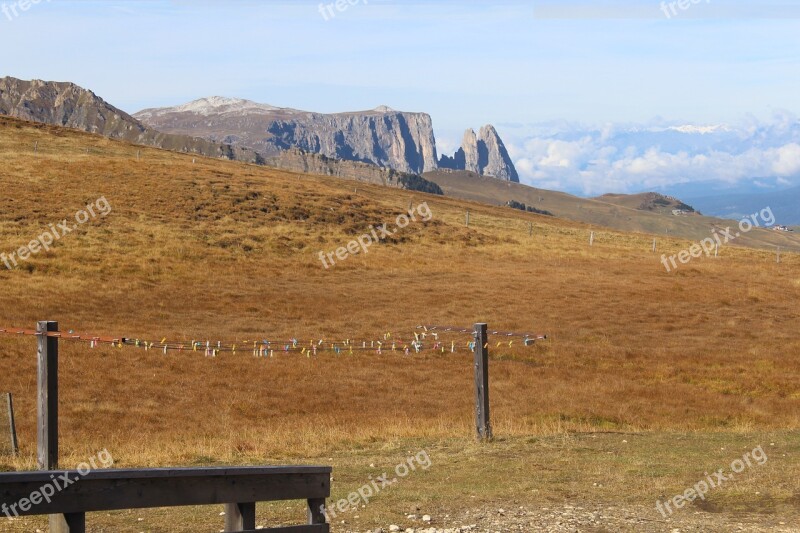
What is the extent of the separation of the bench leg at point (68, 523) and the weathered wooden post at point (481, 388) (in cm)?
1155

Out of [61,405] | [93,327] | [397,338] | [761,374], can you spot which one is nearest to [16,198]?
[93,327]

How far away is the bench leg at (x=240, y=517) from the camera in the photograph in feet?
21.5

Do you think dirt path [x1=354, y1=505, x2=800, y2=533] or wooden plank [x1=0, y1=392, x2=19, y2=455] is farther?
wooden plank [x1=0, y1=392, x2=19, y2=455]

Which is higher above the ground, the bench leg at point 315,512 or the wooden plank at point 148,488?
Answer: the wooden plank at point 148,488

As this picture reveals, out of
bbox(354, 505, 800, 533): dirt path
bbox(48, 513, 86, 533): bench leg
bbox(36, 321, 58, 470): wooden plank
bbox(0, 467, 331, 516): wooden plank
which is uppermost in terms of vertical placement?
bbox(0, 467, 331, 516): wooden plank

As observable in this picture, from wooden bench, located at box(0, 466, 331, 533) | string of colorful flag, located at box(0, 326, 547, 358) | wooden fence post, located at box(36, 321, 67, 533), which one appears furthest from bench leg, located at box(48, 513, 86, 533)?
string of colorful flag, located at box(0, 326, 547, 358)

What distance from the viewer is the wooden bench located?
546cm

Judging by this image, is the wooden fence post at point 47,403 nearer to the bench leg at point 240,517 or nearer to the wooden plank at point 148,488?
the bench leg at point 240,517

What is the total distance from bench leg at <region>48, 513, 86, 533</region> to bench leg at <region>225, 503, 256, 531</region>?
1.10 meters

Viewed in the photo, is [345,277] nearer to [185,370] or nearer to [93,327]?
[93,327]

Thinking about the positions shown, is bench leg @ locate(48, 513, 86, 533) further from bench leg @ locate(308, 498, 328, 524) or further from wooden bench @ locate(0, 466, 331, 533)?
bench leg @ locate(308, 498, 328, 524)

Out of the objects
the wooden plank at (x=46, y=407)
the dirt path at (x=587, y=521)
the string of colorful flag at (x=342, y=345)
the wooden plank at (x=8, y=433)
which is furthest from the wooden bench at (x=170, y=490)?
the string of colorful flag at (x=342, y=345)

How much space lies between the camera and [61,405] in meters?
22.8

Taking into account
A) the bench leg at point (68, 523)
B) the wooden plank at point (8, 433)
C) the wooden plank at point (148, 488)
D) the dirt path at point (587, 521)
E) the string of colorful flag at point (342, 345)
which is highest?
the wooden plank at point (148, 488)
